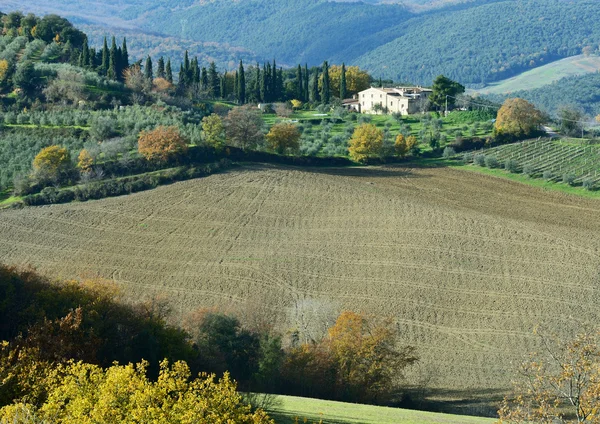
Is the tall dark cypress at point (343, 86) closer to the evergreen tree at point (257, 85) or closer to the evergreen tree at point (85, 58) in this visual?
the evergreen tree at point (257, 85)

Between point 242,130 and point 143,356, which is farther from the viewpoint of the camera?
point 242,130

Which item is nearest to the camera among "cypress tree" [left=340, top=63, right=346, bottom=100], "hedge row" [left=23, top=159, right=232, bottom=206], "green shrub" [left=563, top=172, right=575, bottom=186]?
"hedge row" [left=23, top=159, right=232, bottom=206]

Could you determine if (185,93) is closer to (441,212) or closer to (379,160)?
(379,160)

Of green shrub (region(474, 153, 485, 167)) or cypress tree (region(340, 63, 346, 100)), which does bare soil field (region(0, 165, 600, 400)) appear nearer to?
green shrub (region(474, 153, 485, 167))

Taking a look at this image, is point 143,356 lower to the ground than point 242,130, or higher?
lower

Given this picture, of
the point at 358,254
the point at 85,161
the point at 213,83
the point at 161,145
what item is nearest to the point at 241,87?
the point at 213,83

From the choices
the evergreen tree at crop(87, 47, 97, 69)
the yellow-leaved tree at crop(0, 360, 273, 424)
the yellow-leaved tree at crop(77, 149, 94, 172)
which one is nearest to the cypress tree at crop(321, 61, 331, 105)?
the evergreen tree at crop(87, 47, 97, 69)

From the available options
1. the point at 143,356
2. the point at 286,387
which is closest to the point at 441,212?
the point at 286,387
